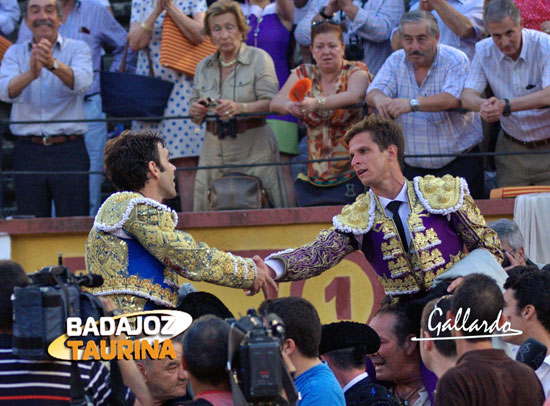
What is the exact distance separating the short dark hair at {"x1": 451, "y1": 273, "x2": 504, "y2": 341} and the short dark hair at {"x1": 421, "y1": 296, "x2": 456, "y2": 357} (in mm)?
135

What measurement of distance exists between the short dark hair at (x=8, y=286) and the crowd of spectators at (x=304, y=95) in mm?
3453

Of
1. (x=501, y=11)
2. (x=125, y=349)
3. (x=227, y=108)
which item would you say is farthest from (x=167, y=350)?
(x=501, y=11)

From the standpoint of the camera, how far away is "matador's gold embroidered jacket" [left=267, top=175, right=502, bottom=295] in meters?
5.38

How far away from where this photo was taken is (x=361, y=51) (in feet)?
26.5

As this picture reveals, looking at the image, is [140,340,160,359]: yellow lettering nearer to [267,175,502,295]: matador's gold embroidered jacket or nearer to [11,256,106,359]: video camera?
[11,256,106,359]: video camera

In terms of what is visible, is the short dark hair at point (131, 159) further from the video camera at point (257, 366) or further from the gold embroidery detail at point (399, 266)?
the video camera at point (257, 366)

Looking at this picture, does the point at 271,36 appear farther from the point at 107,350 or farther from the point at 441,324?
the point at 107,350

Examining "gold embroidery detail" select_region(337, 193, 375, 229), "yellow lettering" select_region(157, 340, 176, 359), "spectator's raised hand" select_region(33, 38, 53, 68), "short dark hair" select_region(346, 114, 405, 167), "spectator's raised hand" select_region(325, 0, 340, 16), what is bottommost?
"yellow lettering" select_region(157, 340, 176, 359)

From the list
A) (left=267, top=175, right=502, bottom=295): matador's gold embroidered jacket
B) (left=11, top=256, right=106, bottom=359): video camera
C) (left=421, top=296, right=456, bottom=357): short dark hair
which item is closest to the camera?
(left=11, top=256, right=106, bottom=359): video camera

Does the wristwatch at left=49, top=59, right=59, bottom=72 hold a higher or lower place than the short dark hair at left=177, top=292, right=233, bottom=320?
higher

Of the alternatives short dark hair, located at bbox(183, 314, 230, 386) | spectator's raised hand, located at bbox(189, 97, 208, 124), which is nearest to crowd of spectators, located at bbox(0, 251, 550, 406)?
short dark hair, located at bbox(183, 314, 230, 386)

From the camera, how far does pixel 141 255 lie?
5.14m

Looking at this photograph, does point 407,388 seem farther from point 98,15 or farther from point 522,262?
point 98,15

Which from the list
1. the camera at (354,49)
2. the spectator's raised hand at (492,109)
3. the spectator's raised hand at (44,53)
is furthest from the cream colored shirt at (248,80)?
the spectator's raised hand at (492,109)
